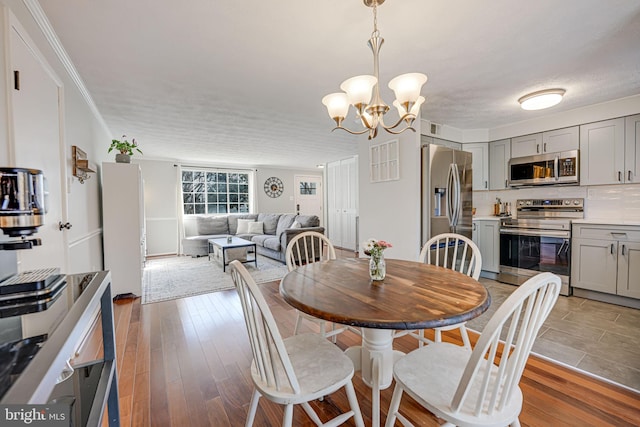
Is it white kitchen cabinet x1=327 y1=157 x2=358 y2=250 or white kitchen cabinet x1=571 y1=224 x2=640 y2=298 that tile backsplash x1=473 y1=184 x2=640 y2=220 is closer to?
white kitchen cabinet x1=571 y1=224 x2=640 y2=298

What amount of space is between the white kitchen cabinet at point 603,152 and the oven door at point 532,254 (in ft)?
2.47

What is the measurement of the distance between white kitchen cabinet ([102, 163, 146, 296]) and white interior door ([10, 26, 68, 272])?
1337 mm

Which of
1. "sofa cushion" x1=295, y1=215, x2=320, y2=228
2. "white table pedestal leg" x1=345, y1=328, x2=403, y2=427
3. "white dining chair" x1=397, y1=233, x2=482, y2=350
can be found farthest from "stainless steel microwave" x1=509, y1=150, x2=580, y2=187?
"white table pedestal leg" x1=345, y1=328, x2=403, y2=427

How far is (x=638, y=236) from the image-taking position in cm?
284

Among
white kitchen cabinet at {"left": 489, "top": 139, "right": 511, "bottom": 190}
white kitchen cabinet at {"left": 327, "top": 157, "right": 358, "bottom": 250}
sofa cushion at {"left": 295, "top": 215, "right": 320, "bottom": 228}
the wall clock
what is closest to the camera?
white kitchen cabinet at {"left": 489, "top": 139, "right": 511, "bottom": 190}

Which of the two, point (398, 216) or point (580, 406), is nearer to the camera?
point (580, 406)

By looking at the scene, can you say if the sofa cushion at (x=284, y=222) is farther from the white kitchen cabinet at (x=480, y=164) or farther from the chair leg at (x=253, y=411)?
the chair leg at (x=253, y=411)

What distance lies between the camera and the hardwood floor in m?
1.50

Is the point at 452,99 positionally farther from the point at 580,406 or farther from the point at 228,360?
the point at 228,360

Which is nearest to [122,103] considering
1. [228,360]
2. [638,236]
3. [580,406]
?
[228,360]

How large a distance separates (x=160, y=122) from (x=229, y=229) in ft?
11.7

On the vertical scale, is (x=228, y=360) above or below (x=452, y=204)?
below

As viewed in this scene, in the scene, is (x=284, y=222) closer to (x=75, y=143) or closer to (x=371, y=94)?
(x=75, y=143)

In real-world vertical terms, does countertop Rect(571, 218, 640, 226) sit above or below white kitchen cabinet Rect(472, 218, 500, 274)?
above
